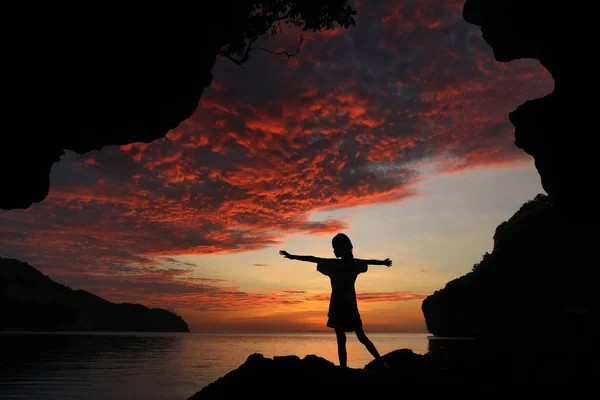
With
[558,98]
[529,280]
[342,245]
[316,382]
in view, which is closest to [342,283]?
[342,245]

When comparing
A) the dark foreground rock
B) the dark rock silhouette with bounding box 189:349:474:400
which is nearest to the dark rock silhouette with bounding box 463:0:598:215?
the dark foreground rock

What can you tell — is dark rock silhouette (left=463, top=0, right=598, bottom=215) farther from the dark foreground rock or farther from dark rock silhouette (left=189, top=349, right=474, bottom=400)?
dark rock silhouette (left=189, top=349, right=474, bottom=400)

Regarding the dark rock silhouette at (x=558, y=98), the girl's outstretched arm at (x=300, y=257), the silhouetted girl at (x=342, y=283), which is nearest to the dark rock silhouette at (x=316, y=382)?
the silhouetted girl at (x=342, y=283)

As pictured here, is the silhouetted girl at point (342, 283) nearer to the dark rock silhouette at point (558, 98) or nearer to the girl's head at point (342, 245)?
the girl's head at point (342, 245)

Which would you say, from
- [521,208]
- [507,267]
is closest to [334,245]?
[507,267]

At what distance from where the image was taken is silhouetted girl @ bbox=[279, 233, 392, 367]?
7.83 m

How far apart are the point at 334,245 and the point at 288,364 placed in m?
2.48

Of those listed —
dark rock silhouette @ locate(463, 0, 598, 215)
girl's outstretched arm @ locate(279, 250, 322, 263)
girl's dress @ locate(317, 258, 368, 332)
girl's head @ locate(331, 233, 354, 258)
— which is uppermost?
dark rock silhouette @ locate(463, 0, 598, 215)

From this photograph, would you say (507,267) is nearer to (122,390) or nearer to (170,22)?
(122,390)

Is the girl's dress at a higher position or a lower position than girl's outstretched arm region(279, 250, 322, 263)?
lower

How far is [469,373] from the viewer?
30.1ft

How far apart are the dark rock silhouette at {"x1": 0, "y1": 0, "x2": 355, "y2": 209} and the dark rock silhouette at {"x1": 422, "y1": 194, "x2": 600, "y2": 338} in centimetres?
4965

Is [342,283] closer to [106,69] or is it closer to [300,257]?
[300,257]

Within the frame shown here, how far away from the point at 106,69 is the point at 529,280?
72434 millimetres
